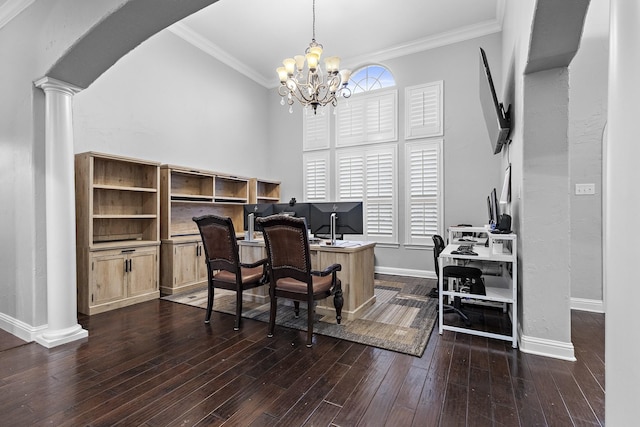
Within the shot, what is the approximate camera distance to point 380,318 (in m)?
3.31

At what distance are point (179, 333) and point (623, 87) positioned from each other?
3.46 meters

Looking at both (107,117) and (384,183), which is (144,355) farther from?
(384,183)

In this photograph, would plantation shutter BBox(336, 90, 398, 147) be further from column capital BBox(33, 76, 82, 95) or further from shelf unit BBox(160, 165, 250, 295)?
column capital BBox(33, 76, 82, 95)

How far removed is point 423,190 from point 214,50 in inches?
184

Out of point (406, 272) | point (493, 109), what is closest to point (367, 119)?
point (493, 109)

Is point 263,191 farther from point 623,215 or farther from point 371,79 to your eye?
point 623,215

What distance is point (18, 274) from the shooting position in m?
2.97

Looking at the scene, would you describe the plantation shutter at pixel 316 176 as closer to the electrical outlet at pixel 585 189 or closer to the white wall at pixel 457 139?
the white wall at pixel 457 139

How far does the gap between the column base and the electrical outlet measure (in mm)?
5643

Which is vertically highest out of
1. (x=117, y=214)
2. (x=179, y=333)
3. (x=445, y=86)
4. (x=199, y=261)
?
(x=445, y=86)

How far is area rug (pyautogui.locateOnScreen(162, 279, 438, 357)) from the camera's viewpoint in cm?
277

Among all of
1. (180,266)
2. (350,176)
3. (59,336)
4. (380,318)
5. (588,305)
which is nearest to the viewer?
(59,336)

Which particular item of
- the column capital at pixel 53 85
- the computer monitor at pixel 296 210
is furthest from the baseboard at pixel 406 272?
the column capital at pixel 53 85

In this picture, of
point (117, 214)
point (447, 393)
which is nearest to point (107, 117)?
point (117, 214)
